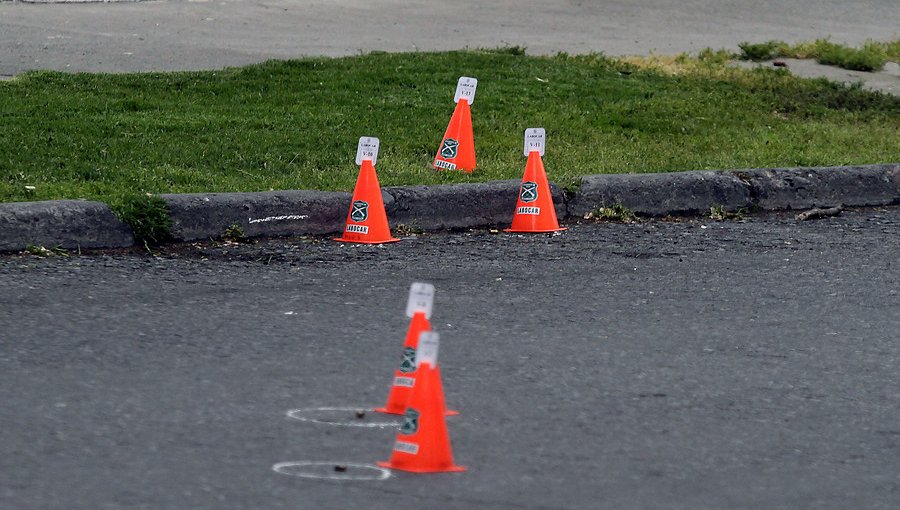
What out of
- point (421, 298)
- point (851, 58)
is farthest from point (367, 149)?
point (851, 58)

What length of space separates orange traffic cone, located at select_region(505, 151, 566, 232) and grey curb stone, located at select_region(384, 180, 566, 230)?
186 mm

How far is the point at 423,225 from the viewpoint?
792 cm

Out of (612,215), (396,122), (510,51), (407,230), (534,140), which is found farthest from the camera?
(510,51)

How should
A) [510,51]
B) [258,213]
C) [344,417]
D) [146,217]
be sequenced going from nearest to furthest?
[344,417]
[146,217]
[258,213]
[510,51]

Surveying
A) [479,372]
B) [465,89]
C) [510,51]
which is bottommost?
[479,372]

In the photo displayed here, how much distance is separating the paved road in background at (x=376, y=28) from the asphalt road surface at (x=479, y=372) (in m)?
5.04

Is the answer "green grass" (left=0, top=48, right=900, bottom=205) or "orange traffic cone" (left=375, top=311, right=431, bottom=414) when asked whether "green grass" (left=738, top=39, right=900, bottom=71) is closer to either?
"green grass" (left=0, top=48, right=900, bottom=205)

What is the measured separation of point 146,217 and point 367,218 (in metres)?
1.13

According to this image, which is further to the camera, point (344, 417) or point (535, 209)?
point (535, 209)

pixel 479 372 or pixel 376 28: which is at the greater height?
pixel 376 28

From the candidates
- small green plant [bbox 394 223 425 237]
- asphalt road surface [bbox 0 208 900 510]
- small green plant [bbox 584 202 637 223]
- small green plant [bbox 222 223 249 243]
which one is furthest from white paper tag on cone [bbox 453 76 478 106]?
small green plant [bbox 222 223 249 243]

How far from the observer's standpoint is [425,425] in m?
4.03

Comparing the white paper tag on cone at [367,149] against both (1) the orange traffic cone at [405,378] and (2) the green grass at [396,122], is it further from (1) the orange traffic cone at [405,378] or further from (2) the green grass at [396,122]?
(1) the orange traffic cone at [405,378]

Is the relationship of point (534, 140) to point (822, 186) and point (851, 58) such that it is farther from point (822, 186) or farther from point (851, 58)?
point (851, 58)
